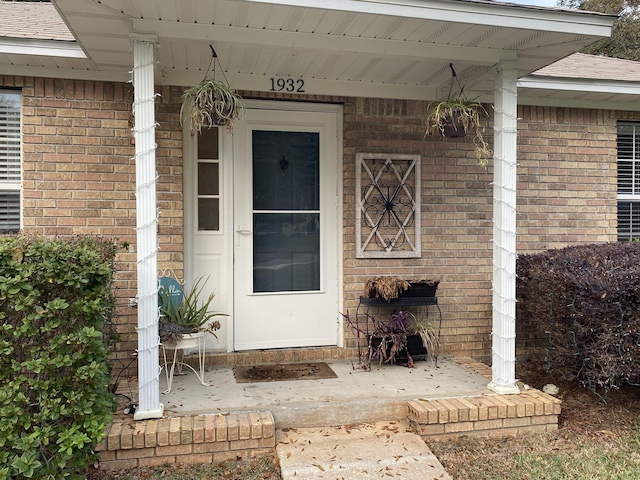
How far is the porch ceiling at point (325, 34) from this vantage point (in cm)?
312

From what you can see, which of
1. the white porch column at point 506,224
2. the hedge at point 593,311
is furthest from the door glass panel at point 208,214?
the hedge at point 593,311

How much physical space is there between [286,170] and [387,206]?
1014mm

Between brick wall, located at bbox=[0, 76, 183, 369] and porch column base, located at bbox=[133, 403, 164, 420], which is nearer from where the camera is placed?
porch column base, located at bbox=[133, 403, 164, 420]

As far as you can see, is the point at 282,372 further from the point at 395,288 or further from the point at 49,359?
the point at 49,359

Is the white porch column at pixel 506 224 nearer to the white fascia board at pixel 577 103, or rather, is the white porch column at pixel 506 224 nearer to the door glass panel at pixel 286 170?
A: the white fascia board at pixel 577 103

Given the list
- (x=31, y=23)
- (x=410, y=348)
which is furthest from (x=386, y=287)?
(x=31, y=23)

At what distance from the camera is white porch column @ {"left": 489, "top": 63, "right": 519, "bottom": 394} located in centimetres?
382

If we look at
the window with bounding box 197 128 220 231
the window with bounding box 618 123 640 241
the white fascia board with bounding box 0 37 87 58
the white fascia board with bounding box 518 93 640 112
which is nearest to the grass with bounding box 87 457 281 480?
the window with bounding box 197 128 220 231

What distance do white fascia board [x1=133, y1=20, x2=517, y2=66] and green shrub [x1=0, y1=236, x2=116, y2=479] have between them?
1.54 m

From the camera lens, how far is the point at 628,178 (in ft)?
18.4

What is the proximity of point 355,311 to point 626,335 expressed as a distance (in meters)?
2.19

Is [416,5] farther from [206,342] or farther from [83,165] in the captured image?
[206,342]

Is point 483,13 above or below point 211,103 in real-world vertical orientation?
above

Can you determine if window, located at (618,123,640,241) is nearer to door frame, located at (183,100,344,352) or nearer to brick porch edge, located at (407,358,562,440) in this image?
brick porch edge, located at (407,358,562,440)
